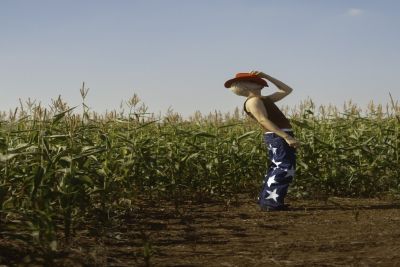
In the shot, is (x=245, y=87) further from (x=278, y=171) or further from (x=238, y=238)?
(x=238, y=238)

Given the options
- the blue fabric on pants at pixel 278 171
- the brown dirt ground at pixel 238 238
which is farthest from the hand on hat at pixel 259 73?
the brown dirt ground at pixel 238 238

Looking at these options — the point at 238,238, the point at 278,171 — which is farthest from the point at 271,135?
the point at 238,238

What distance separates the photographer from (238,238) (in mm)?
4719

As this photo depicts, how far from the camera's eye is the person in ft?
19.6

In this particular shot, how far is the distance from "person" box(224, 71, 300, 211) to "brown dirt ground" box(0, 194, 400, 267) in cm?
22

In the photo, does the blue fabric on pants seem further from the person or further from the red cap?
the red cap

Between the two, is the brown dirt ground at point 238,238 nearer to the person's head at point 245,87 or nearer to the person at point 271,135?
the person at point 271,135

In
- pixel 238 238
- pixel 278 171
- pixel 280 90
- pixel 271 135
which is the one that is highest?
pixel 280 90

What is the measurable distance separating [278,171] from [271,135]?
38cm

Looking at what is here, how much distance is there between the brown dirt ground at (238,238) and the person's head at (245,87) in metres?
1.25

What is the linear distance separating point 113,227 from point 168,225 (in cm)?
68

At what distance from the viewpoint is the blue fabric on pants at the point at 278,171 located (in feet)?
19.7

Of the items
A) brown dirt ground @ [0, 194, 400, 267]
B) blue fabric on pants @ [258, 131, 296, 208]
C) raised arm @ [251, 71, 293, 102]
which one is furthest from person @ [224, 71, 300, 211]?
brown dirt ground @ [0, 194, 400, 267]

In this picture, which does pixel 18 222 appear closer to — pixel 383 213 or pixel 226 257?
pixel 226 257
